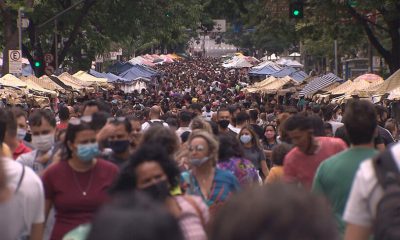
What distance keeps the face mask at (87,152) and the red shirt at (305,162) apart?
1.63 metres

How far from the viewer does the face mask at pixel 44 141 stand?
961 centimetres

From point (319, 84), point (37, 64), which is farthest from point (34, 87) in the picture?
point (319, 84)

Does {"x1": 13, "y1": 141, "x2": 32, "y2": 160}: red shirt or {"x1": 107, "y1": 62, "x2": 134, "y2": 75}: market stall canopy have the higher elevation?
{"x1": 107, "y1": 62, "x2": 134, "y2": 75}: market stall canopy

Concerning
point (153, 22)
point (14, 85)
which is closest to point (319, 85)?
point (153, 22)

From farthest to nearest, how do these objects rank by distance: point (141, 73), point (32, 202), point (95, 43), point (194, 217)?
1. point (141, 73)
2. point (95, 43)
3. point (32, 202)
4. point (194, 217)

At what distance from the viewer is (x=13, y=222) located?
6.07 metres

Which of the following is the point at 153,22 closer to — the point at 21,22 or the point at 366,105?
the point at 21,22

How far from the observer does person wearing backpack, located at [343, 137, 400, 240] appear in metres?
4.43

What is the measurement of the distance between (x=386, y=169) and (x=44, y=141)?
5373 mm

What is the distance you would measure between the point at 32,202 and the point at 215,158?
76.1 inches

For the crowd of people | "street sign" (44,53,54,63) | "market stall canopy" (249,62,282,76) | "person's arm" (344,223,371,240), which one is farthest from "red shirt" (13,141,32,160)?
"market stall canopy" (249,62,282,76)

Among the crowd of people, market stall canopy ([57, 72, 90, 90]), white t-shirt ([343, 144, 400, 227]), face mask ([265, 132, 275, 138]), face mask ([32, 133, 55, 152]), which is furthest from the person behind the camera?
market stall canopy ([57, 72, 90, 90])

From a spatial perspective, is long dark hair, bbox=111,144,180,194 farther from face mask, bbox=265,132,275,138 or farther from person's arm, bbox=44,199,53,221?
face mask, bbox=265,132,275,138

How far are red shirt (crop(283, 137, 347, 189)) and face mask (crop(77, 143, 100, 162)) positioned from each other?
1.63m
